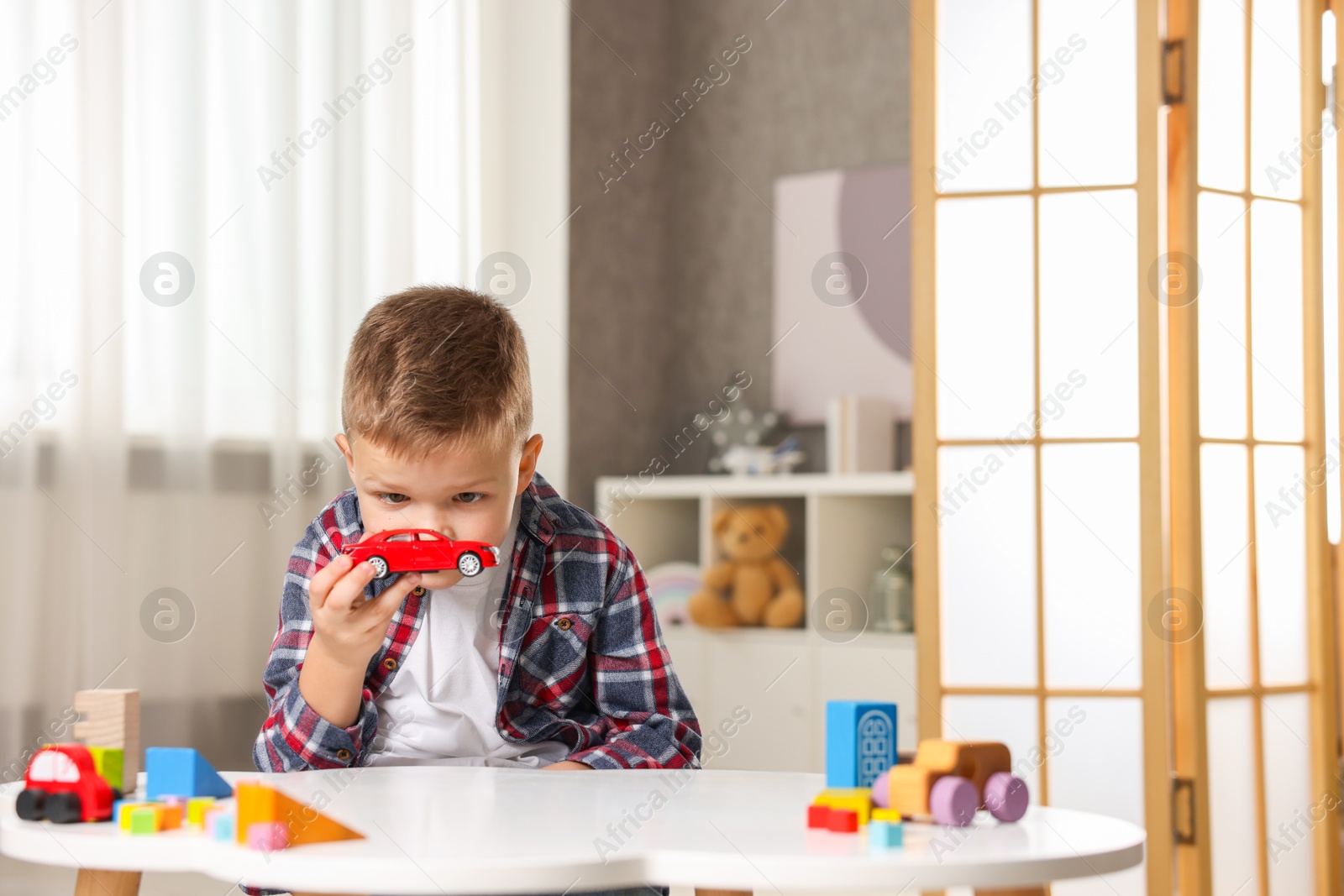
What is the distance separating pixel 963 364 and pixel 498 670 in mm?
1419

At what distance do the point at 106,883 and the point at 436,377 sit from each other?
45 centimetres

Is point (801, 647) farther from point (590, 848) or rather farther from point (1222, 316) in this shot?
point (590, 848)

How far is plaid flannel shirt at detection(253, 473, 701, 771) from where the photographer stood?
1.12 metres

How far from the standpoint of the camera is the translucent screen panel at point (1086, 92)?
225 cm

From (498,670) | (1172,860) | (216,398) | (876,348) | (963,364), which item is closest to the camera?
(498,670)

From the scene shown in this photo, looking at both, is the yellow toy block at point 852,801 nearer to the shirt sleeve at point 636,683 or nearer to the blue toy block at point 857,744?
the blue toy block at point 857,744

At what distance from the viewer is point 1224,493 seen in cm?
226

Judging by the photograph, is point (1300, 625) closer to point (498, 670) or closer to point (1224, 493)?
point (1224, 493)

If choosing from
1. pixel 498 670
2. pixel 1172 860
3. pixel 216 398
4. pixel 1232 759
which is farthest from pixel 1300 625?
pixel 216 398

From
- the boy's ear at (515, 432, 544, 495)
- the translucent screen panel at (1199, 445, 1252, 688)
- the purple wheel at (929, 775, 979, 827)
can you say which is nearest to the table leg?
the boy's ear at (515, 432, 544, 495)

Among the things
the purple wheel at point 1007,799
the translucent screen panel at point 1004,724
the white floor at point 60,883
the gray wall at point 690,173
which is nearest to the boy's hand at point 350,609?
the purple wheel at point 1007,799

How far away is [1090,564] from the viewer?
225 cm

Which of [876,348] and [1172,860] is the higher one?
[876,348]

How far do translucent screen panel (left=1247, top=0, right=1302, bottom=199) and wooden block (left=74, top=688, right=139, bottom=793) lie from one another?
6.91 ft
